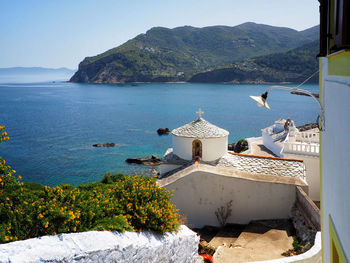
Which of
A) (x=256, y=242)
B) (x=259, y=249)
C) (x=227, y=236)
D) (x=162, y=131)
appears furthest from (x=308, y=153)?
(x=162, y=131)

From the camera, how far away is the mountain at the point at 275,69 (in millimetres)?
137375

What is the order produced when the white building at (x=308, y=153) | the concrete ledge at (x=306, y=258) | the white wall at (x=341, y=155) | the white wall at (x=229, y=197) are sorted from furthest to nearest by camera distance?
the white building at (x=308, y=153)
the white wall at (x=229, y=197)
the concrete ledge at (x=306, y=258)
the white wall at (x=341, y=155)

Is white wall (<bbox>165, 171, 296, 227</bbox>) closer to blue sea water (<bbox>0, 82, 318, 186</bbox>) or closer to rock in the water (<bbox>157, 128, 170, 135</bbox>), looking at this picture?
blue sea water (<bbox>0, 82, 318, 186</bbox>)

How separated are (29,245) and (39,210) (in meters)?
0.74

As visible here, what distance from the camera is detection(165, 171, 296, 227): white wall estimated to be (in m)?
13.1

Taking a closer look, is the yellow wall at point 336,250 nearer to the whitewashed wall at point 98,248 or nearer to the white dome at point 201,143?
the whitewashed wall at point 98,248

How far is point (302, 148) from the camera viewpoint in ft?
55.9

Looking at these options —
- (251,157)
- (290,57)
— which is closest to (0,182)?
Answer: (251,157)

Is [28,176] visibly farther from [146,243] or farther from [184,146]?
[146,243]

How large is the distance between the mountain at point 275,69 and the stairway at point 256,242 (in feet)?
436

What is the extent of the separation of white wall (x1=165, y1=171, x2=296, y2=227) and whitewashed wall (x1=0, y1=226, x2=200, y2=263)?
577 cm

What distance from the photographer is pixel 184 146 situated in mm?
16312

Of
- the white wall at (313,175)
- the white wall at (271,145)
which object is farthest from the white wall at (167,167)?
the white wall at (271,145)

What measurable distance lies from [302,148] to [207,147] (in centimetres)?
546
